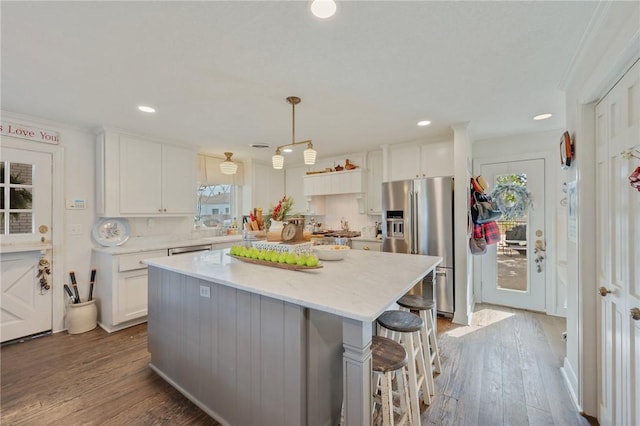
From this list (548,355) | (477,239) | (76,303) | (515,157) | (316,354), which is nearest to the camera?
(316,354)

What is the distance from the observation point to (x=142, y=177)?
3.48 meters

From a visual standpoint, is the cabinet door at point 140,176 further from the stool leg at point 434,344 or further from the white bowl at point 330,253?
the stool leg at point 434,344

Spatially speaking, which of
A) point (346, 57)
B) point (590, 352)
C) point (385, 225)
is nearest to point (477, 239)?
point (385, 225)

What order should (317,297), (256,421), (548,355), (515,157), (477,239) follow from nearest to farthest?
(317,297), (256,421), (548,355), (477,239), (515,157)

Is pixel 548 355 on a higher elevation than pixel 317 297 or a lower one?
lower

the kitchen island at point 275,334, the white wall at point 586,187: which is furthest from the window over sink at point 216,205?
the white wall at point 586,187

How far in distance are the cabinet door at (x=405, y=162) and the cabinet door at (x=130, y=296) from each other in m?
3.57

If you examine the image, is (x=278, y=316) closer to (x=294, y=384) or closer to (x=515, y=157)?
(x=294, y=384)

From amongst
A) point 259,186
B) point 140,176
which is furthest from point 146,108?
point 259,186

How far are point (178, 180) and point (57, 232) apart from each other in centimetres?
141

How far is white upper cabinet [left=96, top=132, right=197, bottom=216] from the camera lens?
3.21m

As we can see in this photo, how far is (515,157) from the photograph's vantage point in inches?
143

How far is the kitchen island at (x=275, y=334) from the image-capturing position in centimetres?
122

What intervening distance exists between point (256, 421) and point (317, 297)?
861 mm
